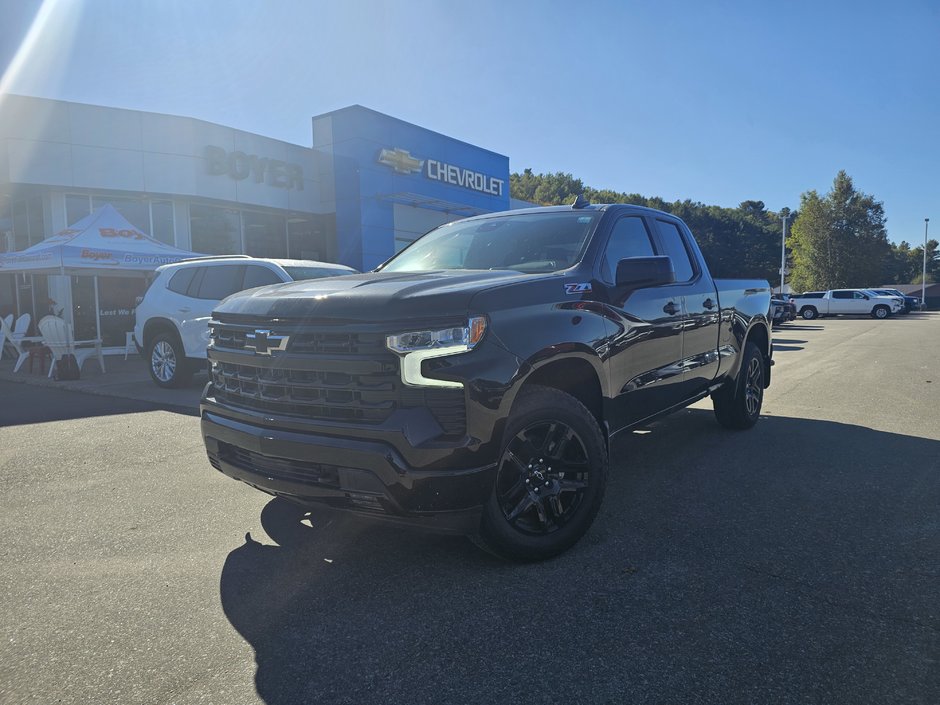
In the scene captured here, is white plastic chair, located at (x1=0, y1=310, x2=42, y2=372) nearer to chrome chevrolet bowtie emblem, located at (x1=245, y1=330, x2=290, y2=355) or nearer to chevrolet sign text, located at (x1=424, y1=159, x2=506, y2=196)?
chrome chevrolet bowtie emblem, located at (x1=245, y1=330, x2=290, y2=355)

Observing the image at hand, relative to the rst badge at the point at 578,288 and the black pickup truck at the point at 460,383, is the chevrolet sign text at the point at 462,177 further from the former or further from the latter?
the rst badge at the point at 578,288

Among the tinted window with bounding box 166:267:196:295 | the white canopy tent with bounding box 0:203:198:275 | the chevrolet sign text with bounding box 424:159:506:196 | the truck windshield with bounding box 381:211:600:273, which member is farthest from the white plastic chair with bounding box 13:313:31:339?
the chevrolet sign text with bounding box 424:159:506:196

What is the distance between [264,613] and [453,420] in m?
1.16

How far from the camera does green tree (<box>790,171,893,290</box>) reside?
50469 millimetres

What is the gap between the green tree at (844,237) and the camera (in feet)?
166

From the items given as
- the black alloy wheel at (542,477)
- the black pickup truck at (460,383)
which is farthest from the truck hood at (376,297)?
the black alloy wheel at (542,477)

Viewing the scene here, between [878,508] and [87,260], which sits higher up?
[87,260]

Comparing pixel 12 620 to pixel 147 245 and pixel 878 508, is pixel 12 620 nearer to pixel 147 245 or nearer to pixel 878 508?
pixel 878 508

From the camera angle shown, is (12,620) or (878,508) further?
(878,508)

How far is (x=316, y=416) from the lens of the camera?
3002mm

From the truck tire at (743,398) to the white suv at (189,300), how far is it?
17.0ft

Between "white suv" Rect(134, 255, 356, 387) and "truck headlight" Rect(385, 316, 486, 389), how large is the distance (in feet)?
21.0

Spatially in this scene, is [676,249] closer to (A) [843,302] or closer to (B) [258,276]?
(B) [258,276]

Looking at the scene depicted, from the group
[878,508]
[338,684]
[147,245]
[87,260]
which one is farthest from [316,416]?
[147,245]
